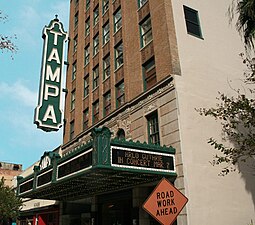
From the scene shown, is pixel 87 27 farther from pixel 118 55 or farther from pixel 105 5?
Answer: pixel 118 55

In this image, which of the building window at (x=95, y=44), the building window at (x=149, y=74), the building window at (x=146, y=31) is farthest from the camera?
the building window at (x=95, y=44)

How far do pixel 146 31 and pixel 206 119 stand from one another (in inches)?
304

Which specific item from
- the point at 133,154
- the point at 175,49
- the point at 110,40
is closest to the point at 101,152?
the point at 133,154

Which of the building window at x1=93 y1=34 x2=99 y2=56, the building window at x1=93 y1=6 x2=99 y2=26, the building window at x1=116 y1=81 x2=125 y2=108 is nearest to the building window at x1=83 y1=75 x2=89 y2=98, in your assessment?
the building window at x1=93 y1=34 x2=99 y2=56

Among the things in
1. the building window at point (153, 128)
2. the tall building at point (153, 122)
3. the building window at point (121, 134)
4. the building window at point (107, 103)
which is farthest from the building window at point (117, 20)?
the building window at point (153, 128)

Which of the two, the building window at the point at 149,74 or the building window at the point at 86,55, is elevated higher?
the building window at the point at 86,55

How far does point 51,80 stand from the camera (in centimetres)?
2345

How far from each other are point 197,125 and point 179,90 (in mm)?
2034

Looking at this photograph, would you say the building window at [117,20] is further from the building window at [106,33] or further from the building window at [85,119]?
the building window at [85,119]

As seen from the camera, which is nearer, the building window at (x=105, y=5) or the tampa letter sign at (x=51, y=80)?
the tampa letter sign at (x=51, y=80)

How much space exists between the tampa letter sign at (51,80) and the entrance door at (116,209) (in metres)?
6.36

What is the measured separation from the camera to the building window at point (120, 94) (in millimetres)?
22100

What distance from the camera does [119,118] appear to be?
21.1 meters

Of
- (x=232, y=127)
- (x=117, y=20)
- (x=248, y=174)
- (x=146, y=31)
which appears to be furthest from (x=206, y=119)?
(x=117, y=20)
